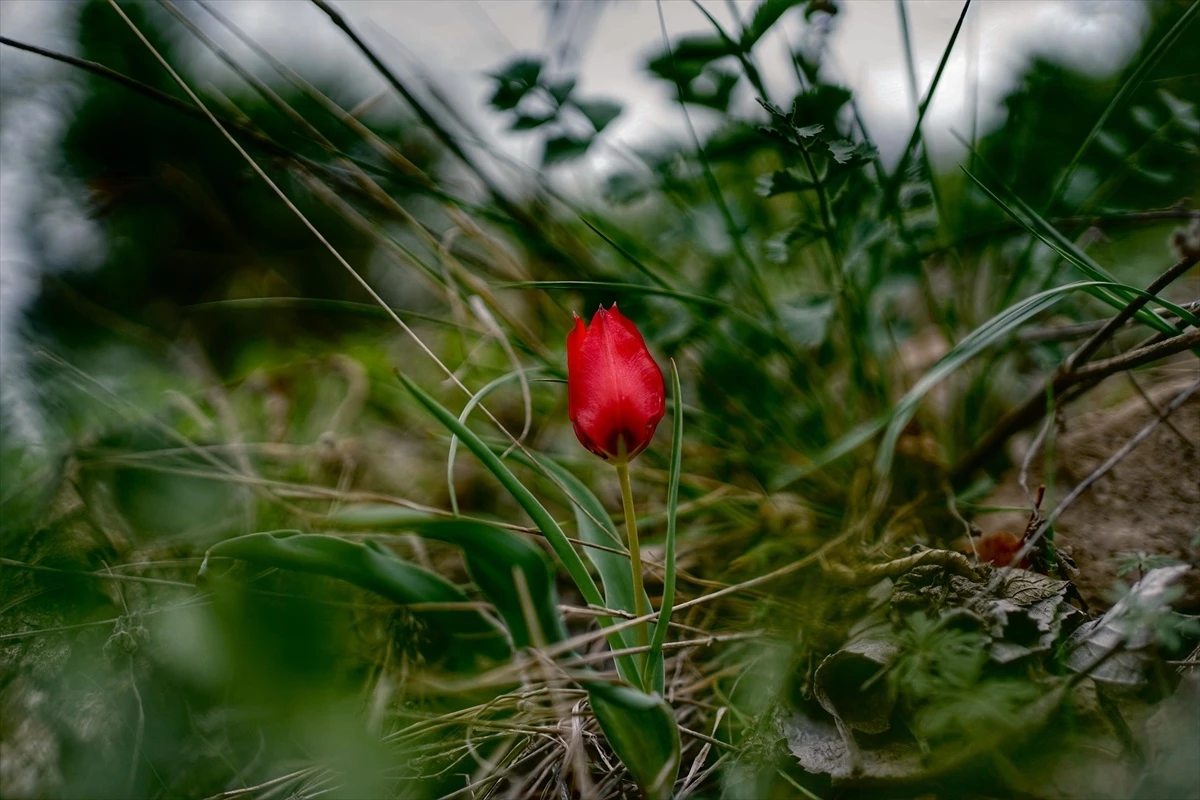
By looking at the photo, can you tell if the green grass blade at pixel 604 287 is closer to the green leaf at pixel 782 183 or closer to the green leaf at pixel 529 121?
the green leaf at pixel 782 183

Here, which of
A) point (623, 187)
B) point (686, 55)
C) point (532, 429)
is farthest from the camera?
point (532, 429)

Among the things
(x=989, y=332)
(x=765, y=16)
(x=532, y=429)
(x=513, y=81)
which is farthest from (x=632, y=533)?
(x=532, y=429)

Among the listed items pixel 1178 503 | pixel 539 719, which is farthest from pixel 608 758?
pixel 1178 503

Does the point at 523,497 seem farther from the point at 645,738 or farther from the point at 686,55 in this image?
the point at 686,55

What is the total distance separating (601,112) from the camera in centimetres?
76

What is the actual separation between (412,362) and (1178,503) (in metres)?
1.14

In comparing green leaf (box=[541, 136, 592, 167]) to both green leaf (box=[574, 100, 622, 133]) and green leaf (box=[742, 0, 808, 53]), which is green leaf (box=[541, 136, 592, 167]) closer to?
green leaf (box=[574, 100, 622, 133])

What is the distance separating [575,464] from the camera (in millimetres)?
824

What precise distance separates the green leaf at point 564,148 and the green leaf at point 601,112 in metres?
0.02

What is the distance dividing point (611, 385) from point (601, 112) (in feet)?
1.50

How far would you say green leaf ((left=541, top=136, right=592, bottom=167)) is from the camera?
77 centimetres

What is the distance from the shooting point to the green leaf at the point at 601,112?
2.48 feet

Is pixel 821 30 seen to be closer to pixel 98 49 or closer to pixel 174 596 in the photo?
pixel 174 596

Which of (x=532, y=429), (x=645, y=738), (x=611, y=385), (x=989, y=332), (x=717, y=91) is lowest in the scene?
(x=532, y=429)
